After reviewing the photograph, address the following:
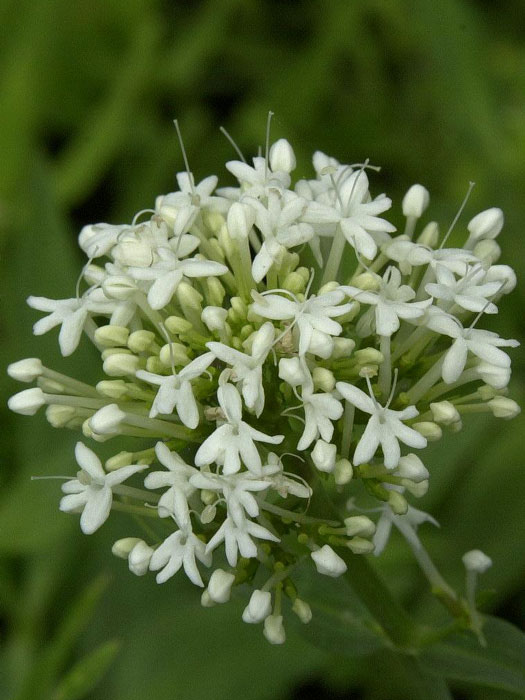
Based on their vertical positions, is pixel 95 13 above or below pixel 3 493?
above

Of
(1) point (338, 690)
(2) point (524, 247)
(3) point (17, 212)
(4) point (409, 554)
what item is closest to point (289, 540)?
(4) point (409, 554)

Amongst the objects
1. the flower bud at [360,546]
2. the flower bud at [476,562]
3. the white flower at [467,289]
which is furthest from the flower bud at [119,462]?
the flower bud at [476,562]

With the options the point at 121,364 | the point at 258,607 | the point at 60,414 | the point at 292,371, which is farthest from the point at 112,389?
the point at 258,607

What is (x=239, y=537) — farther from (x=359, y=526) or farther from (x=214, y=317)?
(x=214, y=317)

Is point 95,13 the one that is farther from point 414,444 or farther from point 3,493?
point 414,444

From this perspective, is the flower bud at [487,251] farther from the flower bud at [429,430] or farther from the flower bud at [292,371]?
the flower bud at [292,371]

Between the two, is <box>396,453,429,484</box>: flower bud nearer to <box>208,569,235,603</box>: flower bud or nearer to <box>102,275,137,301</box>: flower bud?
<box>208,569,235,603</box>: flower bud

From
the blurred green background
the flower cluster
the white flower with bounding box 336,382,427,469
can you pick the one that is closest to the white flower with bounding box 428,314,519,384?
the flower cluster

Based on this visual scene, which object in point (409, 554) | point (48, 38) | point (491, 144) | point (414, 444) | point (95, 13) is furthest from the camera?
point (95, 13)
